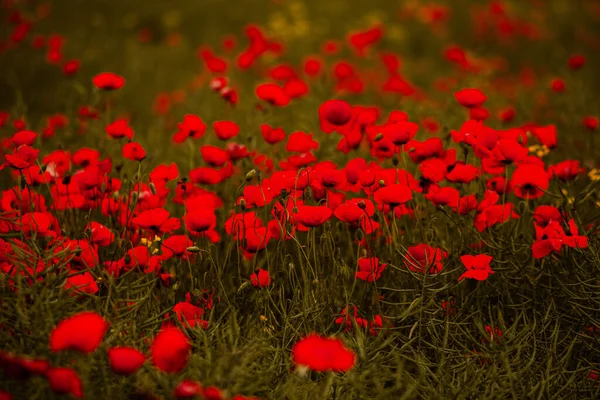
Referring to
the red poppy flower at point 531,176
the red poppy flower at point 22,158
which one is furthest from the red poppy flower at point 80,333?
the red poppy flower at point 531,176

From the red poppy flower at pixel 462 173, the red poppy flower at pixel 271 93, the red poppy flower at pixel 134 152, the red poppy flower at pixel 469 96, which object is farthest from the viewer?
the red poppy flower at pixel 271 93

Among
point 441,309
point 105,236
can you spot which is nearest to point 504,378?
point 441,309

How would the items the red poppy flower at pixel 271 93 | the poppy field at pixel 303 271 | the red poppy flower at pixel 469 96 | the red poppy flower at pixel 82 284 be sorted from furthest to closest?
the red poppy flower at pixel 271 93
the red poppy flower at pixel 469 96
the red poppy flower at pixel 82 284
the poppy field at pixel 303 271

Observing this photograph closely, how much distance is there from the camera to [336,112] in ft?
6.43

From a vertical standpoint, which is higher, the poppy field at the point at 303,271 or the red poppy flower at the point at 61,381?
the red poppy flower at the point at 61,381

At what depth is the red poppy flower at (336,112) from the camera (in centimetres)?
194

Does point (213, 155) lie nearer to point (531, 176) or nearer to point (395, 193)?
point (395, 193)

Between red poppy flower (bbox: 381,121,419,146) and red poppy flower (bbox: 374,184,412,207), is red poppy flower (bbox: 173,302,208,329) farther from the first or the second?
red poppy flower (bbox: 381,121,419,146)

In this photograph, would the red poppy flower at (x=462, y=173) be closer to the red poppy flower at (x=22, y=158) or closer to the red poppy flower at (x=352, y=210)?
the red poppy flower at (x=352, y=210)

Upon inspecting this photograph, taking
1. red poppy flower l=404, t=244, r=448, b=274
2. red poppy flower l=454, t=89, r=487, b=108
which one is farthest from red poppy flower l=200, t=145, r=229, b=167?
red poppy flower l=454, t=89, r=487, b=108

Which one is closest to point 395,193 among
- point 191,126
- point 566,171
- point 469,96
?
point 469,96

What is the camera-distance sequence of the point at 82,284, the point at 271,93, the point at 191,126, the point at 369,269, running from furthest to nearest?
the point at 271,93 → the point at 191,126 → the point at 369,269 → the point at 82,284

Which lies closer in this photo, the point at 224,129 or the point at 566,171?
the point at 566,171

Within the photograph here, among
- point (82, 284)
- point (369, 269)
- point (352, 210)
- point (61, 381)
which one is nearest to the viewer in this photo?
point (61, 381)
